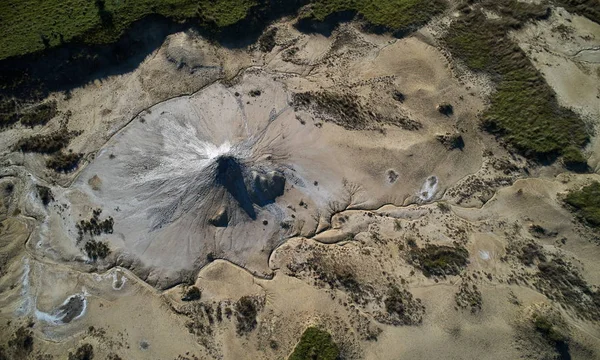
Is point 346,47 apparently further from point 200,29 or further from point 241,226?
point 241,226

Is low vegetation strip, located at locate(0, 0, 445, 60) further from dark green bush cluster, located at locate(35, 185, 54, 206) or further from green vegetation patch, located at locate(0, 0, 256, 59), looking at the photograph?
dark green bush cluster, located at locate(35, 185, 54, 206)

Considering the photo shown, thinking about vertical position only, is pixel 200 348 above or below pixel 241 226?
below

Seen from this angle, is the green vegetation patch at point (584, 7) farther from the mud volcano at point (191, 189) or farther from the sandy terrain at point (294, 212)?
the mud volcano at point (191, 189)

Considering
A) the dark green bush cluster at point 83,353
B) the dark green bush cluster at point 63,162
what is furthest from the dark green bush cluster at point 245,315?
the dark green bush cluster at point 63,162

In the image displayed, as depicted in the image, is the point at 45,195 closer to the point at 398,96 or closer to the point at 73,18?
the point at 73,18

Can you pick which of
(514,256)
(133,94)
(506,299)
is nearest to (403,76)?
(514,256)

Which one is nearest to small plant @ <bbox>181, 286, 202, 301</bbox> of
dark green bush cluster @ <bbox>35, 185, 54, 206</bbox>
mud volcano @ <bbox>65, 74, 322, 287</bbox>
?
mud volcano @ <bbox>65, 74, 322, 287</bbox>
